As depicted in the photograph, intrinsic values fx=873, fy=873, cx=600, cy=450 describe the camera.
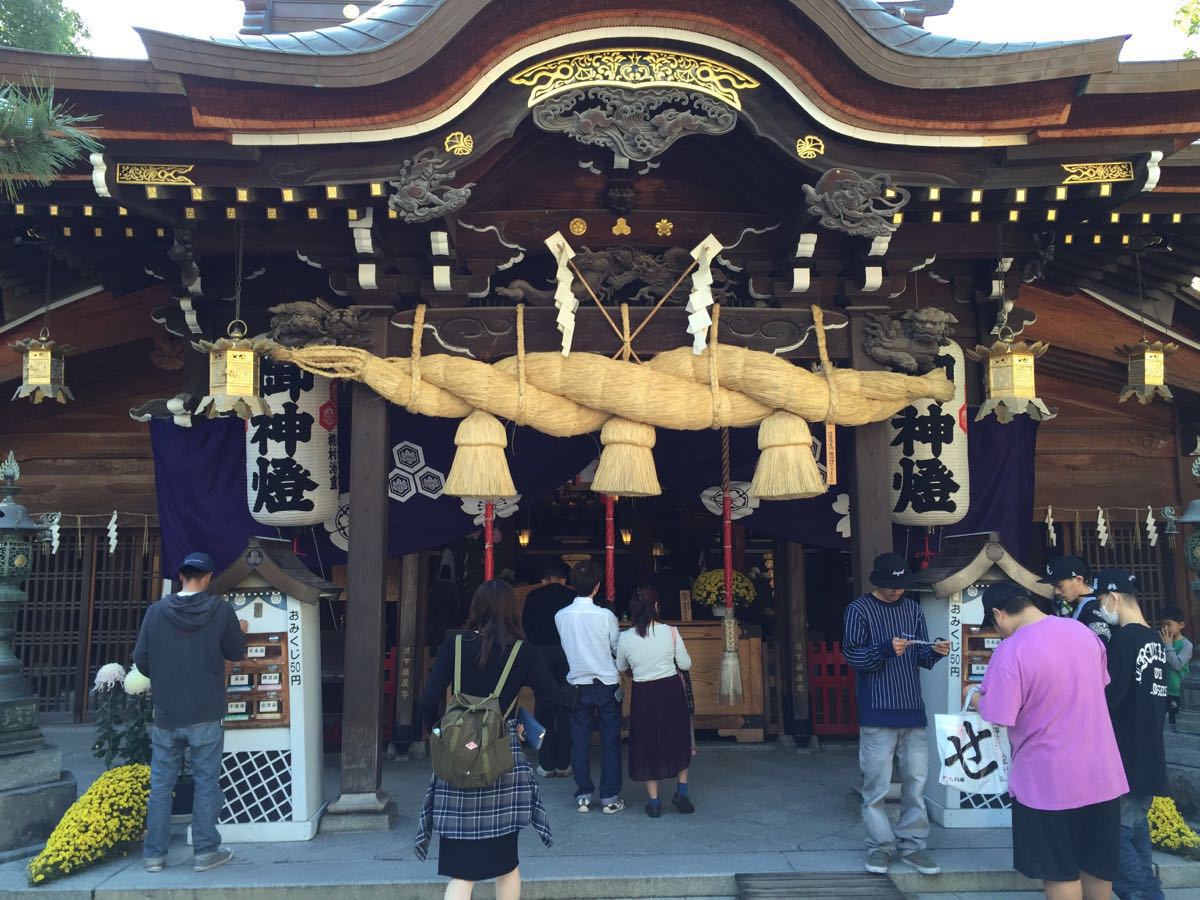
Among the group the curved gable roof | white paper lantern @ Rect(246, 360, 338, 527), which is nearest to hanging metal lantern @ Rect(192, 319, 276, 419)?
white paper lantern @ Rect(246, 360, 338, 527)

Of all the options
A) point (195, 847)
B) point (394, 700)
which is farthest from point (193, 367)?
point (195, 847)

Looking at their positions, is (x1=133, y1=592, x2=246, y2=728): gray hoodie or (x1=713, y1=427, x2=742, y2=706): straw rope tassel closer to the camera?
(x1=133, y1=592, x2=246, y2=728): gray hoodie

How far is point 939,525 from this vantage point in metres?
7.43

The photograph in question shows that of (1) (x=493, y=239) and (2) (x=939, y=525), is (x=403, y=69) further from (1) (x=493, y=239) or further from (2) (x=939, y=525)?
(2) (x=939, y=525)

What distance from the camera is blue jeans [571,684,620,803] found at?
20.3 feet

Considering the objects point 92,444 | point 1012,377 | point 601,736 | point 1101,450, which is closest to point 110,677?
point 601,736

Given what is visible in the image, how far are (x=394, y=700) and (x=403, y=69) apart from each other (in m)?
5.51

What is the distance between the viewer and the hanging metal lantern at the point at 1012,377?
652 centimetres

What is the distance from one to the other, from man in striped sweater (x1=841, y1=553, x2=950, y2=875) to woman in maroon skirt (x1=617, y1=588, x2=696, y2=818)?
1349mm

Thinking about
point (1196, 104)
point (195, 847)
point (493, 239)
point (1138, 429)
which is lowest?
point (195, 847)

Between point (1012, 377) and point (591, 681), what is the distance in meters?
3.84

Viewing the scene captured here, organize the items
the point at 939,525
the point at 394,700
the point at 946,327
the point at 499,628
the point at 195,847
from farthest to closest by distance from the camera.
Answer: the point at 394,700 → the point at 939,525 → the point at 946,327 → the point at 195,847 → the point at 499,628

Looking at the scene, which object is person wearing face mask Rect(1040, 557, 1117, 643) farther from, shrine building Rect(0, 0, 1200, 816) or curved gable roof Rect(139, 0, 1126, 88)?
curved gable roof Rect(139, 0, 1126, 88)

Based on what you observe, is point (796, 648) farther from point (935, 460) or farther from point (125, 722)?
point (125, 722)
